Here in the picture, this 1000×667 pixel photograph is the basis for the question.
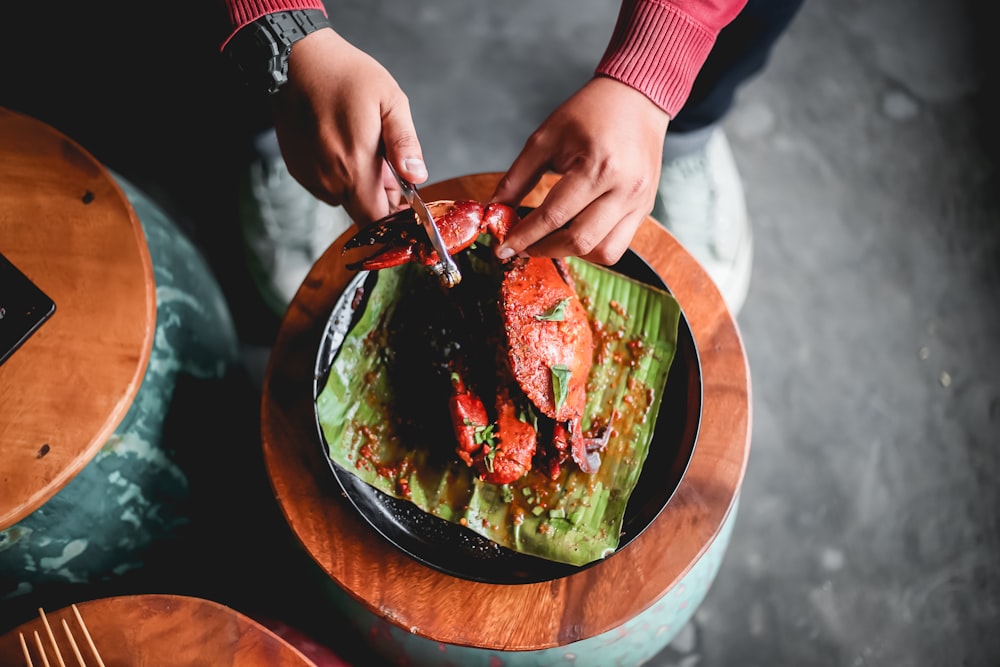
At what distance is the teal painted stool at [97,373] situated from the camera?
1.62 meters

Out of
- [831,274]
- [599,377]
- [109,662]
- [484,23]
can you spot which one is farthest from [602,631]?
[484,23]

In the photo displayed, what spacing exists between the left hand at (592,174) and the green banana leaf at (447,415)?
0.25 metres

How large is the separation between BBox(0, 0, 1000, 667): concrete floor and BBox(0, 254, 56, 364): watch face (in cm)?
110

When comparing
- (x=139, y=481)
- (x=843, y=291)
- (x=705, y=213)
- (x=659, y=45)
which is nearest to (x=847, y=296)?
(x=843, y=291)

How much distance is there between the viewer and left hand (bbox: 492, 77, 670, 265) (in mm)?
1473

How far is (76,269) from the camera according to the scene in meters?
1.73

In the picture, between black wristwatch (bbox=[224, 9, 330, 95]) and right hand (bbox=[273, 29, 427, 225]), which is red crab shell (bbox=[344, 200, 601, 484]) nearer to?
right hand (bbox=[273, 29, 427, 225])

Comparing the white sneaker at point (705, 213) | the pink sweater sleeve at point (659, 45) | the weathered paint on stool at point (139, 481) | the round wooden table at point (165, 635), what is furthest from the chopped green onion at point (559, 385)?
the white sneaker at point (705, 213)

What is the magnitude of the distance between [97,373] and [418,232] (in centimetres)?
84

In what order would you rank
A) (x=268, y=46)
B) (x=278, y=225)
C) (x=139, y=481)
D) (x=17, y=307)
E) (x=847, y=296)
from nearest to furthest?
(x=268, y=46), (x=17, y=307), (x=139, y=481), (x=278, y=225), (x=847, y=296)

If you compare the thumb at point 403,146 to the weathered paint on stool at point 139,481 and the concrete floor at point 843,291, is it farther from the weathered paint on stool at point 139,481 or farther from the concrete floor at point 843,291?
the concrete floor at point 843,291

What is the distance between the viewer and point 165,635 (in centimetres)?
160

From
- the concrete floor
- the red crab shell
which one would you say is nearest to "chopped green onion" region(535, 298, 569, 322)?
the red crab shell

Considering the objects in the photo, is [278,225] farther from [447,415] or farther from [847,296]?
[847,296]
